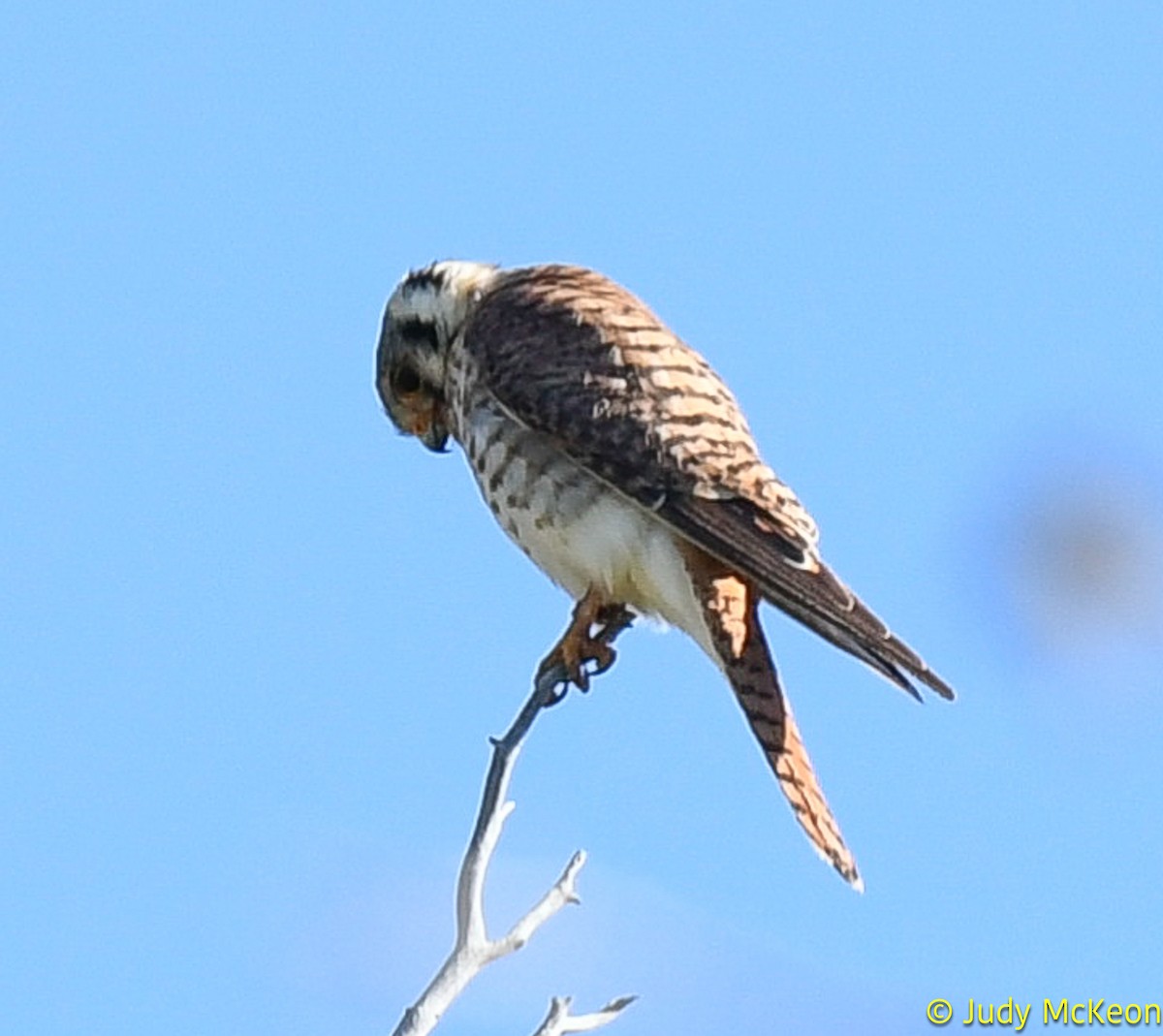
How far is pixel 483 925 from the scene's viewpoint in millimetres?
2887

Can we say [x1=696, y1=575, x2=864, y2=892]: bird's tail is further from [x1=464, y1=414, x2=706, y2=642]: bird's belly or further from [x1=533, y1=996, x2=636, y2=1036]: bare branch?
[x1=533, y1=996, x2=636, y2=1036]: bare branch

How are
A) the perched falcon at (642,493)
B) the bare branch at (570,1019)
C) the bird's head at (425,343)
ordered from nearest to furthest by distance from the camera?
the bare branch at (570,1019)
the perched falcon at (642,493)
the bird's head at (425,343)

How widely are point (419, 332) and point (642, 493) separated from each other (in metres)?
1.21

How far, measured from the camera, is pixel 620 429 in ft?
14.5

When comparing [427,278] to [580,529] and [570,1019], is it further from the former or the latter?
[570,1019]

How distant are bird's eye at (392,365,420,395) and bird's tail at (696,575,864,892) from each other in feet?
4.39

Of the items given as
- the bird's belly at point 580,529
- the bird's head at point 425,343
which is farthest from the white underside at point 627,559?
the bird's head at point 425,343

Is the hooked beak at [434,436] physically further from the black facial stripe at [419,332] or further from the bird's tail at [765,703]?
the bird's tail at [765,703]

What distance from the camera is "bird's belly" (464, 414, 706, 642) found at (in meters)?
4.28

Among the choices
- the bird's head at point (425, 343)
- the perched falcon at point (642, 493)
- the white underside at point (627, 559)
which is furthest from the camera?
the bird's head at point (425, 343)

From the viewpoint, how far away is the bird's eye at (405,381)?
5.37 m

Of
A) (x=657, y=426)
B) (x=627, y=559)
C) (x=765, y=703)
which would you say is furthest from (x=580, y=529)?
(x=765, y=703)

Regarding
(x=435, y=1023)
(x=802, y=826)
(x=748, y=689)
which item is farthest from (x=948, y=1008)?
(x=748, y=689)

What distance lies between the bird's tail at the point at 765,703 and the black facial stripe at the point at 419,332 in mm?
Result: 1303
